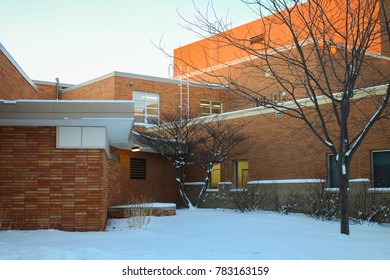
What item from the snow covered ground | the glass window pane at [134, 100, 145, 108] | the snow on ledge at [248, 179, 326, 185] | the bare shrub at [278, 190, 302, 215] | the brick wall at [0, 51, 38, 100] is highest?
the glass window pane at [134, 100, 145, 108]

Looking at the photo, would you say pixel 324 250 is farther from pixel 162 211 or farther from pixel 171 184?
pixel 171 184

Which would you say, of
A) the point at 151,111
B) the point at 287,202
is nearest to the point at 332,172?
the point at 287,202

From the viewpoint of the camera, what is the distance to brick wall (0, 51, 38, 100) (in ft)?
59.1

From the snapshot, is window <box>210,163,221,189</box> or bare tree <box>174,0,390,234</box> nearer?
bare tree <box>174,0,390,234</box>

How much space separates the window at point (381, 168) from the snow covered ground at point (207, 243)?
323cm

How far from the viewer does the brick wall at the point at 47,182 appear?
1330cm

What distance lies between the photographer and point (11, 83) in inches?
786

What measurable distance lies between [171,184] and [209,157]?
466 centimetres

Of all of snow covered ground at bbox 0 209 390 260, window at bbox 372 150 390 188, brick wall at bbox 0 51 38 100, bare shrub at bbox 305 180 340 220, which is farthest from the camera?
window at bbox 372 150 390 188

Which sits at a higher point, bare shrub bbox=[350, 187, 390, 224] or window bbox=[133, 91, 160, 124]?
window bbox=[133, 91, 160, 124]

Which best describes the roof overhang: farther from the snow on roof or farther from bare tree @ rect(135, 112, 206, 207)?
bare tree @ rect(135, 112, 206, 207)

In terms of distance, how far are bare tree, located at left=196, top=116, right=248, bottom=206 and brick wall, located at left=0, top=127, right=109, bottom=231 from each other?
10.6 m

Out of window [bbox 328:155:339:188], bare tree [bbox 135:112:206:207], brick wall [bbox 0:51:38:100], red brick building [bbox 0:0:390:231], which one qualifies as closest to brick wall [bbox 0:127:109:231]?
red brick building [bbox 0:0:390:231]

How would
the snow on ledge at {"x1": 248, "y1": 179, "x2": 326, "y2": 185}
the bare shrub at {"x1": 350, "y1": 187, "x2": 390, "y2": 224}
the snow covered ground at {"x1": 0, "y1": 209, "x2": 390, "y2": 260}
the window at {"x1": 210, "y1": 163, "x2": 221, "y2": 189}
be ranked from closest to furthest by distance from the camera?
1. the snow covered ground at {"x1": 0, "y1": 209, "x2": 390, "y2": 260}
2. the bare shrub at {"x1": 350, "y1": 187, "x2": 390, "y2": 224}
3. the snow on ledge at {"x1": 248, "y1": 179, "x2": 326, "y2": 185}
4. the window at {"x1": 210, "y1": 163, "x2": 221, "y2": 189}
